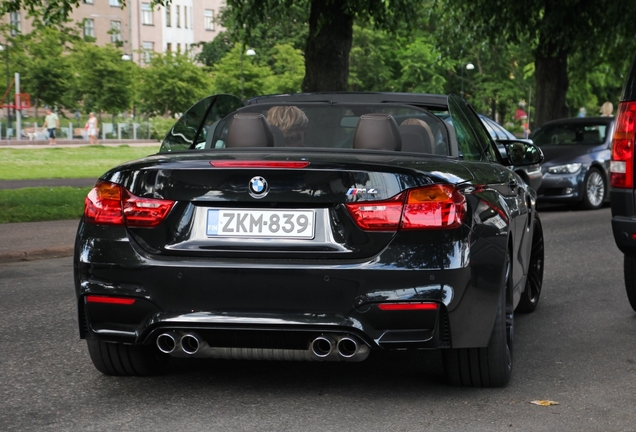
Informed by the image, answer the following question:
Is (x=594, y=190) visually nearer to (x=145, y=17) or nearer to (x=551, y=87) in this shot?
(x=551, y=87)

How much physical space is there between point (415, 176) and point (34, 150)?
4256 centimetres

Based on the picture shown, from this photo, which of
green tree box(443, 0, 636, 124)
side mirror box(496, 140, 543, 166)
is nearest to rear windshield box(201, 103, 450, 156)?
side mirror box(496, 140, 543, 166)

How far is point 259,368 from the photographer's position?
239 inches

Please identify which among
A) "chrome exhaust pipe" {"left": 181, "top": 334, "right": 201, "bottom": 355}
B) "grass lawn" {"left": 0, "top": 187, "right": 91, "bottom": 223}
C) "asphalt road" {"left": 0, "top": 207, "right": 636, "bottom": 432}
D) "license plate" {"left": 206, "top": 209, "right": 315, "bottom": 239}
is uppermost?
"license plate" {"left": 206, "top": 209, "right": 315, "bottom": 239}

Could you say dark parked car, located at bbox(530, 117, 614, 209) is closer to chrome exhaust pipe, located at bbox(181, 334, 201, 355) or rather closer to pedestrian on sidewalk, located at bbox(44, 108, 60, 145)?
chrome exhaust pipe, located at bbox(181, 334, 201, 355)

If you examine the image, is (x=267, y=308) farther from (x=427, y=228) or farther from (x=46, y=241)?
(x=46, y=241)

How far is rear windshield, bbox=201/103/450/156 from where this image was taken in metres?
5.64

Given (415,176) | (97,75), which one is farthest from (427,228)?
(97,75)

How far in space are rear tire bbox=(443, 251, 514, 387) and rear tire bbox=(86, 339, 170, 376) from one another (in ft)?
4.71

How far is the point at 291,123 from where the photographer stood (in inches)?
246

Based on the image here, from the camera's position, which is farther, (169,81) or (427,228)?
(169,81)

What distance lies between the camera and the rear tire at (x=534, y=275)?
25.8 feet

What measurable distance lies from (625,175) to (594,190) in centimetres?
1239

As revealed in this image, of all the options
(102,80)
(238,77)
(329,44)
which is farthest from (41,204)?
(238,77)
